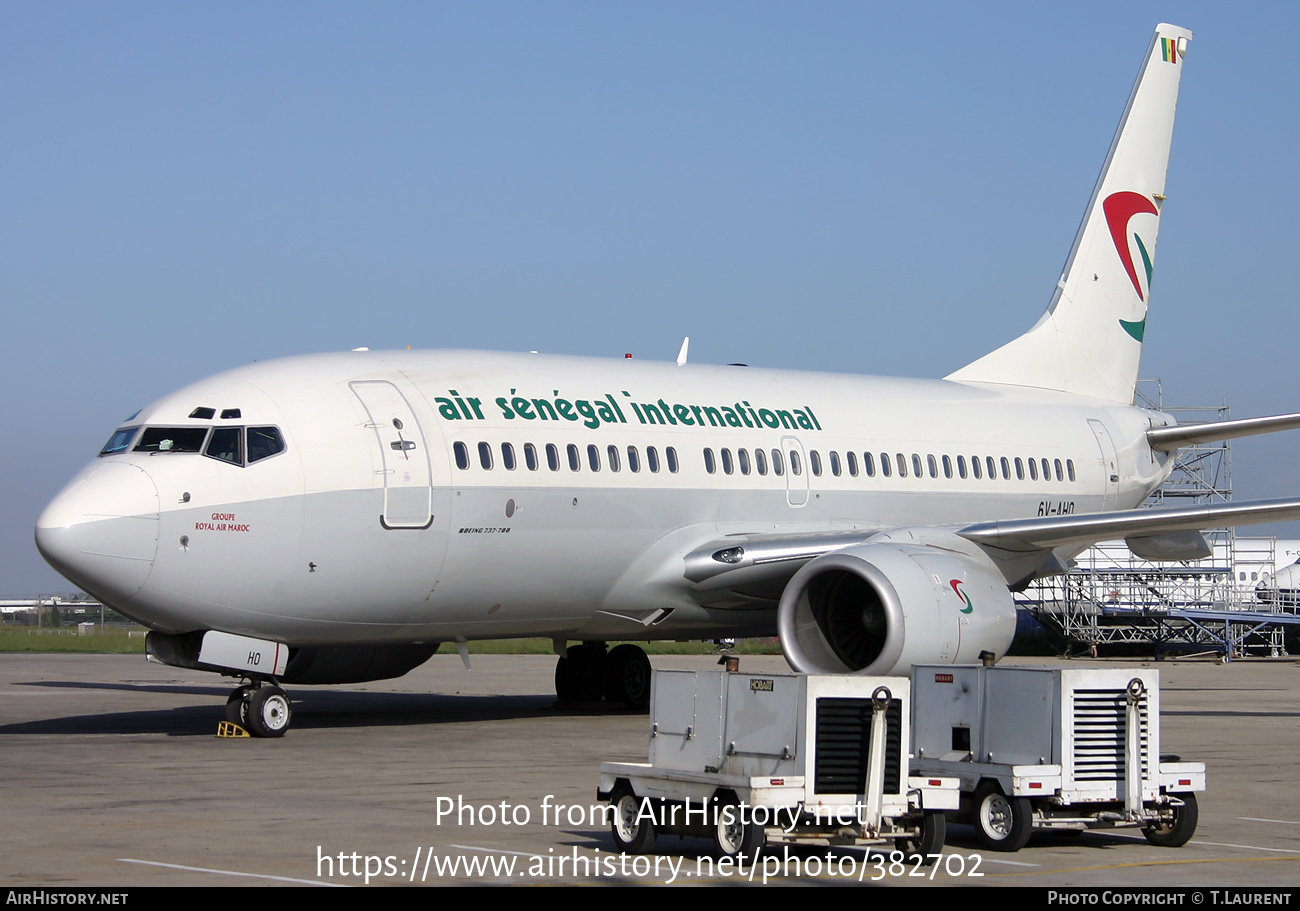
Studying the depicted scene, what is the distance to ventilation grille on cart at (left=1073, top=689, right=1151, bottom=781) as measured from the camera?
1009cm

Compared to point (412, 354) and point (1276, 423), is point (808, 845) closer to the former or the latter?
point (412, 354)

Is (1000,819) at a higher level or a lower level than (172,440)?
lower

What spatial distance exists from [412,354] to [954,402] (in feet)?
29.5

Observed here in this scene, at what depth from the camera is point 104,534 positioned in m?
15.0

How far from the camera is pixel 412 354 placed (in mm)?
18125

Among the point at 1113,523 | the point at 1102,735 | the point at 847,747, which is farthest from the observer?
the point at 1113,523

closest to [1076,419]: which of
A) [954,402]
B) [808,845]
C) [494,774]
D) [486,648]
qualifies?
[954,402]

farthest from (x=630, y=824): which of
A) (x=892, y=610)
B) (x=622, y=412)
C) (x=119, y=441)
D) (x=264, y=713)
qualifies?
(x=622, y=412)

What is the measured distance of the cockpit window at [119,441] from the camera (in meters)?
16.1

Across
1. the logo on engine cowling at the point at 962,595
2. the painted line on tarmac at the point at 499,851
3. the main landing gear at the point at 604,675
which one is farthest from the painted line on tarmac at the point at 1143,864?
the main landing gear at the point at 604,675

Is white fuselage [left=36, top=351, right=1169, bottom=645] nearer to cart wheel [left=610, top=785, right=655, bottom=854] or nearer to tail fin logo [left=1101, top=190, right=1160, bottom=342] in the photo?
tail fin logo [left=1101, top=190, right=1160, bottom=342]

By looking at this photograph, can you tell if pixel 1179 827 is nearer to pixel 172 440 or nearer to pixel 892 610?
pixel 892 610

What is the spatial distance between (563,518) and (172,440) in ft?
14.2

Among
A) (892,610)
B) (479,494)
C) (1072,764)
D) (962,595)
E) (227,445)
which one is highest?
(227,445)
